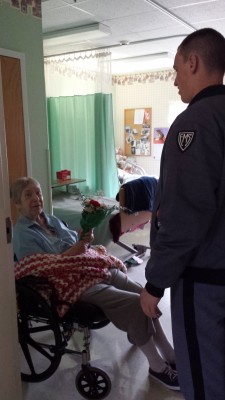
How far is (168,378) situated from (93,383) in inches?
14.4

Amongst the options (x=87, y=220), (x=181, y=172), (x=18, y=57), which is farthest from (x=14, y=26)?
(x=181, y=172)

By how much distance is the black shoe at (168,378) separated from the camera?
68.1 inches

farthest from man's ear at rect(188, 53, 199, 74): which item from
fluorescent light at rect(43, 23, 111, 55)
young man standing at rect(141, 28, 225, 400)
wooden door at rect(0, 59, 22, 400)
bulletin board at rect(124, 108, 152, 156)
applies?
bulletin board at rect(124, 108, 152, 156)

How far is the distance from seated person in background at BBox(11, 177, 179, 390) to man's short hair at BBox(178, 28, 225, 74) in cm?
103

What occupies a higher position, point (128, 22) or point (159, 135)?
point (128, 22)

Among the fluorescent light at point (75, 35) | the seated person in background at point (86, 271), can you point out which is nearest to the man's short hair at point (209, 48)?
the seated person in background at point (86, 271)

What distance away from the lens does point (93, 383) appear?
166cm

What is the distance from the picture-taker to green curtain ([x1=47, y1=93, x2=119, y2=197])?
14.1 feet

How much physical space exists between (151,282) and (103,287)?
2.24 feet

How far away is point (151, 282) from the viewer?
1.08m

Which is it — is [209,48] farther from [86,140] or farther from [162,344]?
[86,140]

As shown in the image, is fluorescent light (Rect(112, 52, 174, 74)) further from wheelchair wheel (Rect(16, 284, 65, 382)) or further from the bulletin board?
wheelchair wheel (Rect(16, 284, 65, 382))

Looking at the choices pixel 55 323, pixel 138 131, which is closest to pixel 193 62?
pixel 55 323

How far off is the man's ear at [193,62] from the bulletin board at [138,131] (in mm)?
5199
